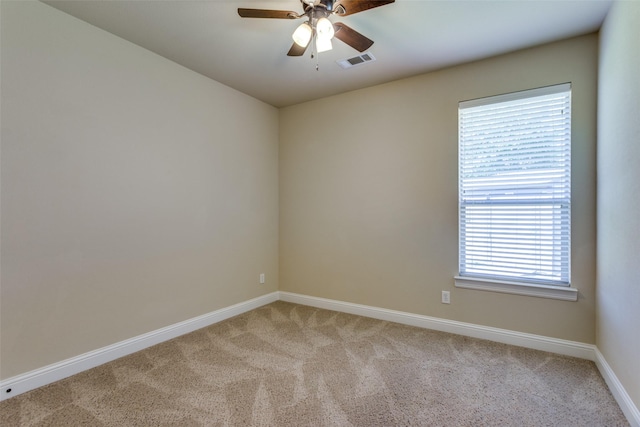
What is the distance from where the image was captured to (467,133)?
9.48 ft

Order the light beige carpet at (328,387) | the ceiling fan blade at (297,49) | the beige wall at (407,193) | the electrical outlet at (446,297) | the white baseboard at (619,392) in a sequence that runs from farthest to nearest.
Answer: the electrical outlet at (446,297)
the beige wall at (407,193)
the ceiling fan blade at (297,49)
the light beige carpet at (328,387)
the white baseboard at (619,392)

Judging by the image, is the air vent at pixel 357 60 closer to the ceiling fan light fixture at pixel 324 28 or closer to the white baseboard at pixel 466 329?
the ceiling fan light fixture at pixel 324 28

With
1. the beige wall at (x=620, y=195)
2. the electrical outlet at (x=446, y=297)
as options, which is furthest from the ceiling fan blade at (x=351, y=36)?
the electrical outlet at (x=446, y=297)

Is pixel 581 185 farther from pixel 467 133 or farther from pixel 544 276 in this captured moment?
pixel 467 133

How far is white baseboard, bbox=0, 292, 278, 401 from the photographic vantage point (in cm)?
195

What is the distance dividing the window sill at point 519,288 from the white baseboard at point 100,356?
2522 mm

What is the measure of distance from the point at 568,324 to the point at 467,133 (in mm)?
1860

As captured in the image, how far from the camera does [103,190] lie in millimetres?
2369

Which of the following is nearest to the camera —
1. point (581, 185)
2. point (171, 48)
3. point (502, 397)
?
point (502, 397)

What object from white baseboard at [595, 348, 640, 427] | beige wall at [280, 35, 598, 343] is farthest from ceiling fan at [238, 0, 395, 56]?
white baseboard at [595, 348, 640, 427]

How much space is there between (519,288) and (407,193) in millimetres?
1329

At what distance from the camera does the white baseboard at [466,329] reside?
2435mm

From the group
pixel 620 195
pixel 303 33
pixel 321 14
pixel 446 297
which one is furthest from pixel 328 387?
pixel 321 14

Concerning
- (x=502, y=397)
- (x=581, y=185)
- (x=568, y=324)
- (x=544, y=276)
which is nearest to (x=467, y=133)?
(x=581, y=185)
